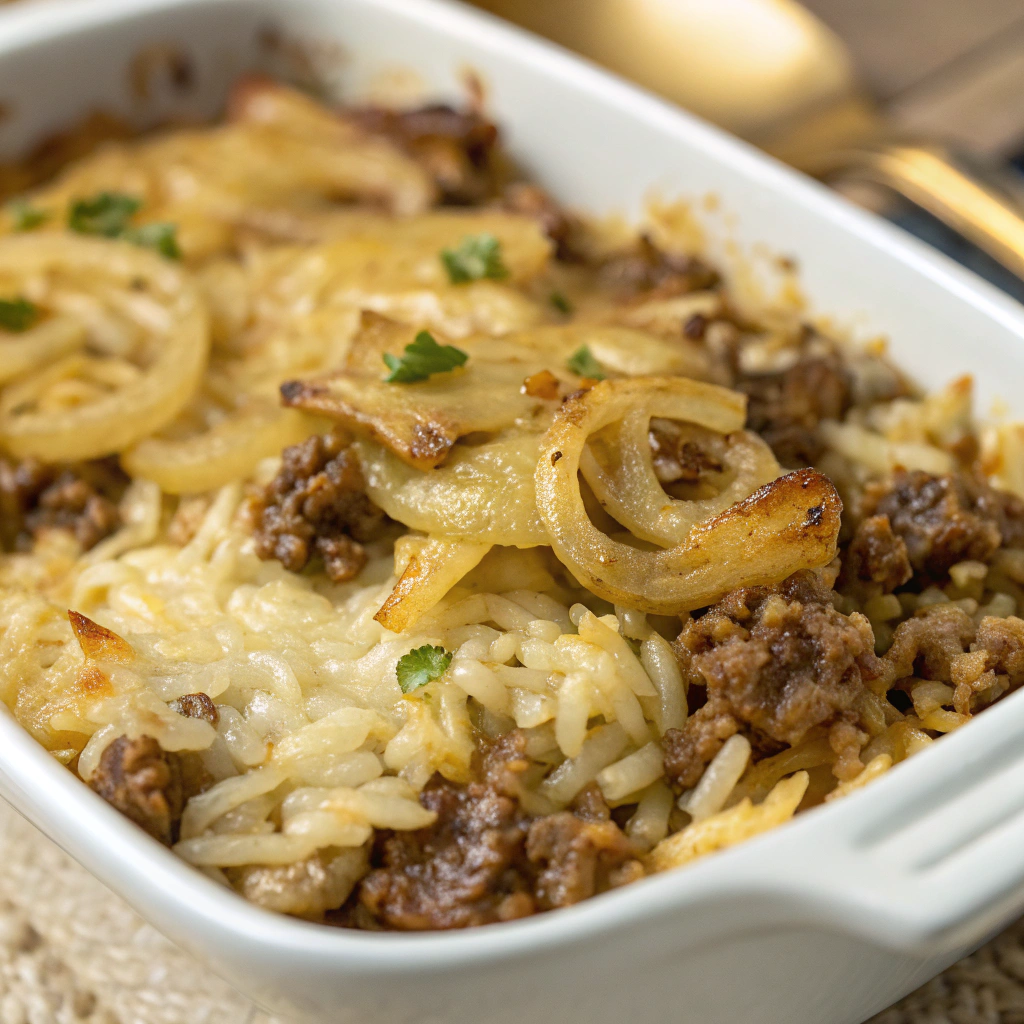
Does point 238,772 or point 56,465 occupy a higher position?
point 238,772

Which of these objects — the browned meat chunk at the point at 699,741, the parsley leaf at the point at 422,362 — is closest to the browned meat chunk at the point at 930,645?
the browned meat chunk at the point at 699,741

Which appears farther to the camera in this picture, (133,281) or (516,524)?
(133,281)

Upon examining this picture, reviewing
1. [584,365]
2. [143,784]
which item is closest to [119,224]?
[584,365]

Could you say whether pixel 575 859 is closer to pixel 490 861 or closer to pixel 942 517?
pixel 490 861

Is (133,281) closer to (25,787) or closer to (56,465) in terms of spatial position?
(56,465)

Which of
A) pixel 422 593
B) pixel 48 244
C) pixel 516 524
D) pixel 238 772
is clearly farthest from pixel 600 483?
pixel 48 244
